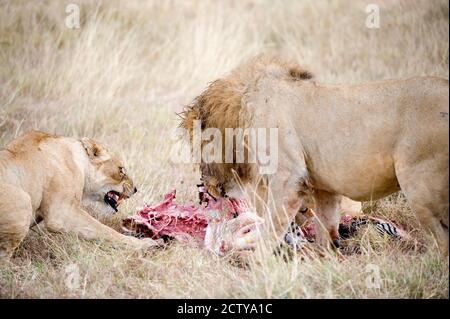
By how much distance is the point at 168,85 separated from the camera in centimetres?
995

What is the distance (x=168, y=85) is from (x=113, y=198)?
4.38 meters

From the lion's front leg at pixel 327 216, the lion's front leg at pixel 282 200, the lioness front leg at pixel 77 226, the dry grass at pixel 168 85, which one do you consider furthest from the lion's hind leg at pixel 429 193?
the lioness front leg at pixel 77 226

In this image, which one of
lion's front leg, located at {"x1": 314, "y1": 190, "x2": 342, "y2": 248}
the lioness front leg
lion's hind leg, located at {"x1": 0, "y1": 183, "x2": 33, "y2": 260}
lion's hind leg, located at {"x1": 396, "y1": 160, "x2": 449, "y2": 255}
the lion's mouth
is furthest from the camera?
the lion's mouth

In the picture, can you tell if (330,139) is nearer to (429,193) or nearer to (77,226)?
(429,193)

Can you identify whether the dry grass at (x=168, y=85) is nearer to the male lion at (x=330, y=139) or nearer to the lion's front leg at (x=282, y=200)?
the lion's front leg at (x=282, y=200)

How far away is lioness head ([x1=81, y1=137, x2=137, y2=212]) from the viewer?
18.5 ft

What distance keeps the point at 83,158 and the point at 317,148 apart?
206cm

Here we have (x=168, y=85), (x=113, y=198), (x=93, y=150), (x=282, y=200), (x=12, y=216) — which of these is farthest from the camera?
(x=168, y=85)

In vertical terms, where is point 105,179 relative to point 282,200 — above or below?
below

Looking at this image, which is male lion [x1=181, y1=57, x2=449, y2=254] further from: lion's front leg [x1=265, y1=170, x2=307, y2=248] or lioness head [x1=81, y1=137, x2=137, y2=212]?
lioness head [x1=81, y1=137, x2=137, y2=212]

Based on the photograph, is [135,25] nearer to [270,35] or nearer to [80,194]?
[270,35]

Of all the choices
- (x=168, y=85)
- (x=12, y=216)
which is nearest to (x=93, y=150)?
(x=12, y=216)

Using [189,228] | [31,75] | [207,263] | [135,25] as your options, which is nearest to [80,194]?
[189,228]

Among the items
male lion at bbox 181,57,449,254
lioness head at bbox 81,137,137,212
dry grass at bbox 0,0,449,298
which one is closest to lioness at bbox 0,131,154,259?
lioness head at bbox 81,137,137,212
